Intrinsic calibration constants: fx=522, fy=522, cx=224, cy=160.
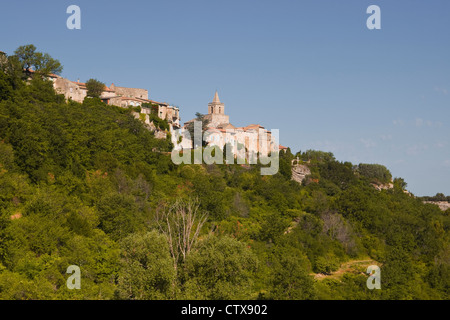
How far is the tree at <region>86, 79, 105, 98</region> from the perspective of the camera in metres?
71.8

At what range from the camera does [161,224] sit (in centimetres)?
4175

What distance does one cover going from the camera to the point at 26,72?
2498 inches

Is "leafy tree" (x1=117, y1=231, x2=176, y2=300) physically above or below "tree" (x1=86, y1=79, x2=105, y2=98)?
below

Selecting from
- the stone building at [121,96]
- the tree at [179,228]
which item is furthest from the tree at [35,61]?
the tree at [179,228]

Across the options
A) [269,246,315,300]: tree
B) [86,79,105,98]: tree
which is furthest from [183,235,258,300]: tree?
[86,79,105,98]: tree

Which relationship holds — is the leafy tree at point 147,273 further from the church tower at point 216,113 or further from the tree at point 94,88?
the church tower at point 216,113

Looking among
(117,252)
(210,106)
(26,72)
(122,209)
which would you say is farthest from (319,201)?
(210,106)

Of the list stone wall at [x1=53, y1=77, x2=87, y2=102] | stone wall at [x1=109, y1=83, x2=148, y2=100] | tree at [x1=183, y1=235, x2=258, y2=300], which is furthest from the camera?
stone wall at [x1=109, y1=83, x2=148, y2=100]

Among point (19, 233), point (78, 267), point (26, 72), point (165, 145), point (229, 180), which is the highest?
point (26, 72)

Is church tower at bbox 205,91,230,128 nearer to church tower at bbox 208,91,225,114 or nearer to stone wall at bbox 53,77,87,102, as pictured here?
church tower at bbox 208,91,225,114

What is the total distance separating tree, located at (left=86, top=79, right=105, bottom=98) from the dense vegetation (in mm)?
6479
